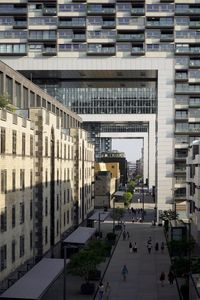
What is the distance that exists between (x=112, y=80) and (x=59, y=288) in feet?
218

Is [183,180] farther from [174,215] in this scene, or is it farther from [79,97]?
[79,97]

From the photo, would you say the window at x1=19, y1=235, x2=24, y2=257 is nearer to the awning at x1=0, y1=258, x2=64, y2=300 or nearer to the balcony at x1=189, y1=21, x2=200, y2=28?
the awning at x1=0, y1=258, x2=64, y2=300

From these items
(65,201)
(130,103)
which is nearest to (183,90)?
(65,201)

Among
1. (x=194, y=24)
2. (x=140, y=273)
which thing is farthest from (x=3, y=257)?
(x=194, y=24)

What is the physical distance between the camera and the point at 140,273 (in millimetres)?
57312

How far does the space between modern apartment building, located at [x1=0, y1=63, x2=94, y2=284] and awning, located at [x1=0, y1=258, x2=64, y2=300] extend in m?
2.18

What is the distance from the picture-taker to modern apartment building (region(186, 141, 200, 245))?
7075 cm

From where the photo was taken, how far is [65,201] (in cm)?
7500

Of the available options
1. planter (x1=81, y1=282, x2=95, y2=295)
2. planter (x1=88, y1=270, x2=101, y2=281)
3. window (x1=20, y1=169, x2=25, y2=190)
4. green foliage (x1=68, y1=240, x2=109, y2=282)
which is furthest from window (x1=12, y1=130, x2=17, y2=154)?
planter (x1=88, y1=270, x2=101, y2=281)

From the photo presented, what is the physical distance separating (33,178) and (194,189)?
1191 inches

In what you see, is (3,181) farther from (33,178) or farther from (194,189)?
(194,189)

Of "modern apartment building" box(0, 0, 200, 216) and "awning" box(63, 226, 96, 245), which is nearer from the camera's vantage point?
"awning" box(63, 226, 96, 245)

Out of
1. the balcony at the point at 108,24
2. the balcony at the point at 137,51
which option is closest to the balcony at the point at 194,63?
the balcony at the point at 137,51

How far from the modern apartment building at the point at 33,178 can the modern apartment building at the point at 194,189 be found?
16.9 meters
